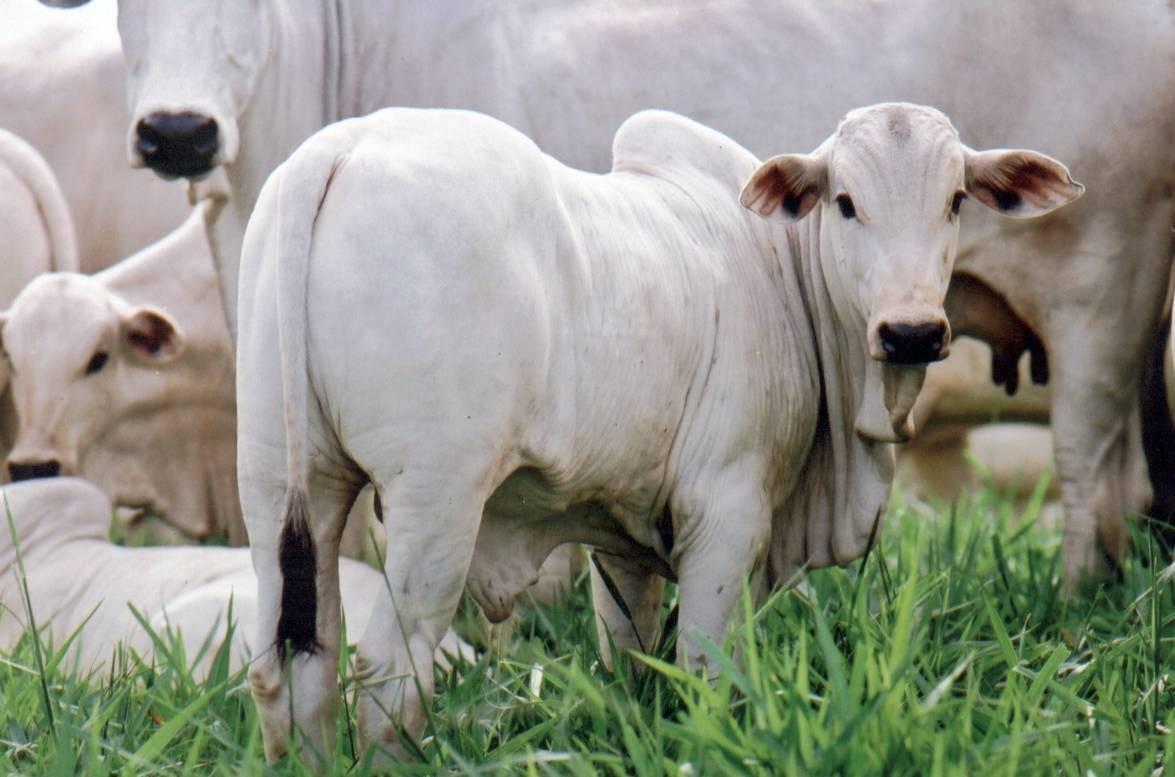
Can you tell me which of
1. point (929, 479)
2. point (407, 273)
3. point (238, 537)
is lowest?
point (929, 479)

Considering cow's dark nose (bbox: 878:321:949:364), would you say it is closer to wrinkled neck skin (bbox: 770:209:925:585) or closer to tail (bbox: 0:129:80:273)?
wrinkled neck skin (bbox: 770:209:925:585)

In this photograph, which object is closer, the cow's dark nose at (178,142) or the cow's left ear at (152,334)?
the cow's dark nose at (178,142)

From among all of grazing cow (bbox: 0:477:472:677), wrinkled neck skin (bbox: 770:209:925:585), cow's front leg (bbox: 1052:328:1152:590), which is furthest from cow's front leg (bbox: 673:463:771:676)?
cow's front leg (bbox: 1052:328:1152:590)

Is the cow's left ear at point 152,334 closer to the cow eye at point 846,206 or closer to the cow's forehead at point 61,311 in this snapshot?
the cow's forehead at point 61,311

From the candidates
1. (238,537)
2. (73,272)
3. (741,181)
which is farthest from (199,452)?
(741,181)

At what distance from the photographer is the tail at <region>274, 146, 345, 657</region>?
103 inches

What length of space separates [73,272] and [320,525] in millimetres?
3402

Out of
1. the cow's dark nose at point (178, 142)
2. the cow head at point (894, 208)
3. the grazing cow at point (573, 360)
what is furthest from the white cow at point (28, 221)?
the cow head at point (894, 208)

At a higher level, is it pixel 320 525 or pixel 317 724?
pixel 320 525

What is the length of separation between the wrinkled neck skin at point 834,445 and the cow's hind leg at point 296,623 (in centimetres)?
97

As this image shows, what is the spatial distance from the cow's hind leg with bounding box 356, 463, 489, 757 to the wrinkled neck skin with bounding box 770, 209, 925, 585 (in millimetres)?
862

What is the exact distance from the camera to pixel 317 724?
273 cm

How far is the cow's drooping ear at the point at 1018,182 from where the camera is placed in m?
3.26

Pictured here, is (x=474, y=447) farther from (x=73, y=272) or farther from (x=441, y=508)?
(x=73, y=272)
